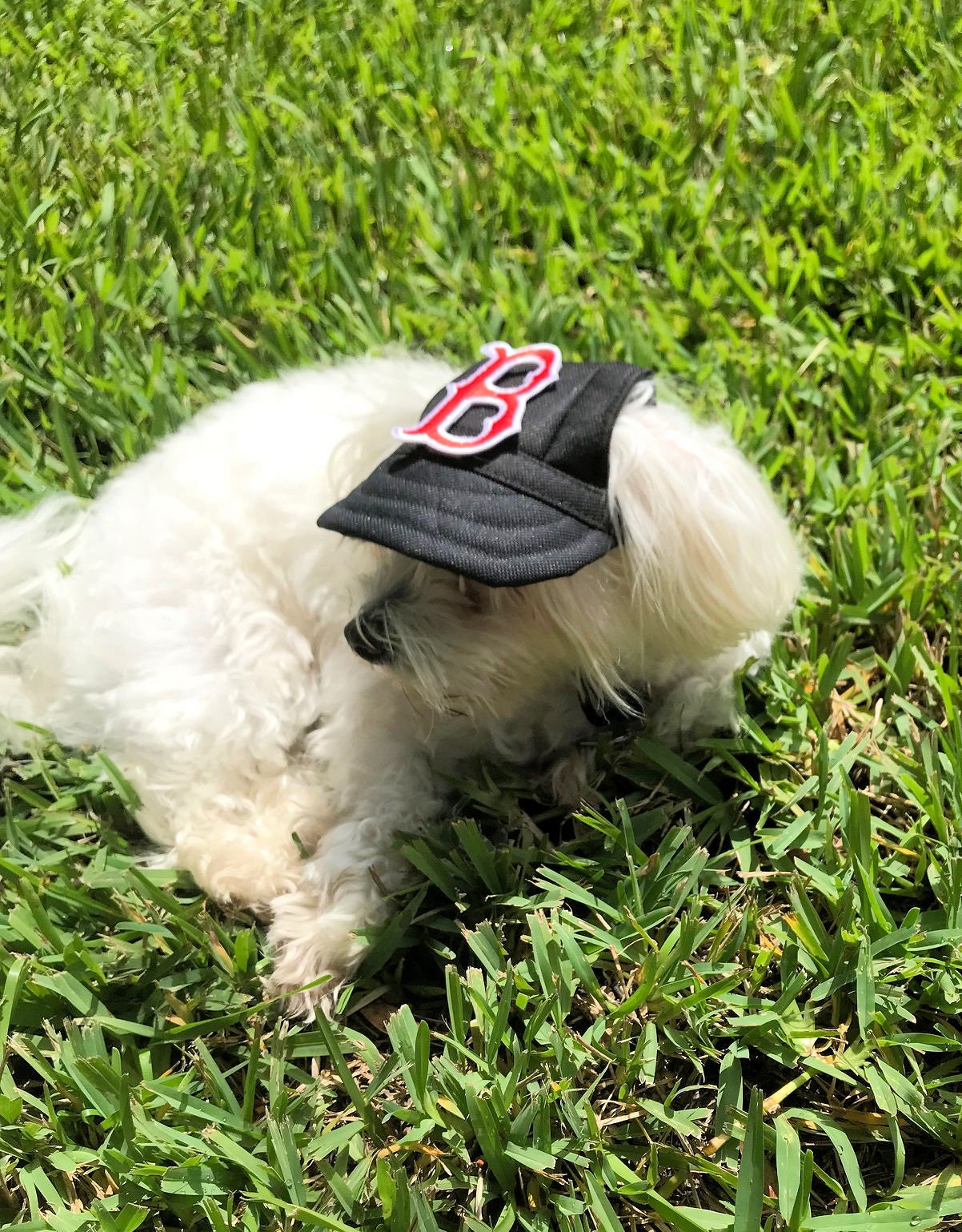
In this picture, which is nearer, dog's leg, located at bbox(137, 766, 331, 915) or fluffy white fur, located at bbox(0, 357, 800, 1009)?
fluffy white fur, located at bbox(0, 357, 800, 1009)

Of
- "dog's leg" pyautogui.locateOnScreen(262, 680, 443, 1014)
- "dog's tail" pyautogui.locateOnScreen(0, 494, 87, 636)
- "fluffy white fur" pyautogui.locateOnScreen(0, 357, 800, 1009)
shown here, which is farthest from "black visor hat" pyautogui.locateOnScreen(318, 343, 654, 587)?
"dog's tail" pyautogui.locateOnScreen(0, 494, 87, 636)

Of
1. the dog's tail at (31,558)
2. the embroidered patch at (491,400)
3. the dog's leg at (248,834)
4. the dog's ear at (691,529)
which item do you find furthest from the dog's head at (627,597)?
the dog's tail at (31,558)

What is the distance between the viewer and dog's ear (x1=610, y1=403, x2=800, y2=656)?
1440 mm

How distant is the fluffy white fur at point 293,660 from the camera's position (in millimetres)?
1613

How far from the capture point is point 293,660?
1.93 meters

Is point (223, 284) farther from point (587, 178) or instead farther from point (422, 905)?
point (422, 905)

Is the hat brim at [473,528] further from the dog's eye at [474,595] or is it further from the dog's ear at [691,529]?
the dog's eye at [474,595]

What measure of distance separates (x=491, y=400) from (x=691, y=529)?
363mm

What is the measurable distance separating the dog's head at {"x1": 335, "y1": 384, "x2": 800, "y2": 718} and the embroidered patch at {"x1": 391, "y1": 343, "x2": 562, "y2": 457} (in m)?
0.15

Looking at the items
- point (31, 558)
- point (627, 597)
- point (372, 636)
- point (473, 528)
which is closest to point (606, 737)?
point (627, 597)

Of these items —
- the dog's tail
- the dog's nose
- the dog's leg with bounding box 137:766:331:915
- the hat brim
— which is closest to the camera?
the hat brim

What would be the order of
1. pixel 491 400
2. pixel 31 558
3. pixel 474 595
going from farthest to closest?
pixel 31 558, pixel 474 595, pixel 491 400

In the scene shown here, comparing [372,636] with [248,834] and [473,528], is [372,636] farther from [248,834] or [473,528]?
[248,834]

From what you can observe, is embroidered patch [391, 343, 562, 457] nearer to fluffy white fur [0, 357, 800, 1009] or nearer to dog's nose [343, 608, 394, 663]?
fluffy white fur [0, 357, 800, 1009]
